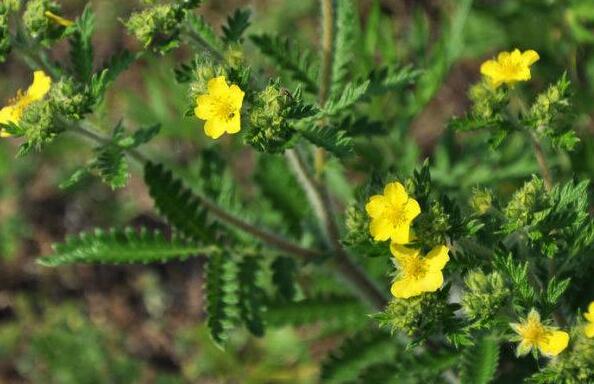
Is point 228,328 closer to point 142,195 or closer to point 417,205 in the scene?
point 417,205

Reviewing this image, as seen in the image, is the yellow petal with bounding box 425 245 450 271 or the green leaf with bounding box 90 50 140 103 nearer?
the yellow petal with bounding box 425 245 450 271

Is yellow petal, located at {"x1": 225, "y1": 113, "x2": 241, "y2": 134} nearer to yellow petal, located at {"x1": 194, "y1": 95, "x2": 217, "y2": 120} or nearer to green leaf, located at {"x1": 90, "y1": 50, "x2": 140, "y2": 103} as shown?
yellow petal, located at {"x1": 194, "y1": 95, "x2": 217, "y2": 120}

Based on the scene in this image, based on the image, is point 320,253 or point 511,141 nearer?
point 320,253

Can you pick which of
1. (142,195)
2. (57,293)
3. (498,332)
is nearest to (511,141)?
(498,332)

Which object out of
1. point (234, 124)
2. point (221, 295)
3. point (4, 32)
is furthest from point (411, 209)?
point (4, 32)

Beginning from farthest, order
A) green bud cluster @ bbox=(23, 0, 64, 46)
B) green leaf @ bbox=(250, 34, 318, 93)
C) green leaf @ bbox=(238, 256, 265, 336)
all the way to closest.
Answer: green leaf @ bbox=(250, 34, 318, 93), green leaf @ bbox=(238, 256, 265, 336), green bud cluster @ bbox=(23, 0, 64, 46)

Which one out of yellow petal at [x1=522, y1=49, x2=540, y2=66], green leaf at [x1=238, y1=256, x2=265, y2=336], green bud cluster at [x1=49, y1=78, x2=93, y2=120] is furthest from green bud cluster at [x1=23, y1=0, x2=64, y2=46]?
yellow petal at [x1=522, y1=49, x2=540, y2=66]

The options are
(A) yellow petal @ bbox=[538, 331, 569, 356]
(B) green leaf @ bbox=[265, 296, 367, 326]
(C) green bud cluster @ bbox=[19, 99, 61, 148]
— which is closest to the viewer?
(A) yellow petal @ bbox=[538, 331, 569, 356]
